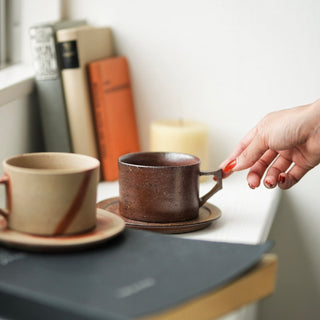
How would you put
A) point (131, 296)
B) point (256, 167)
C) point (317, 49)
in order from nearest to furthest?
point (131, 296)
point (256, 167)
point (317, 49)

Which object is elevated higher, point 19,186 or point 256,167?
point 19,186

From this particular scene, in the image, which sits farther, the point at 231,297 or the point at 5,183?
the point at 5,183

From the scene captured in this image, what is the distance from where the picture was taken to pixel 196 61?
1.33 meters

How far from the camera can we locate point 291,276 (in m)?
1.41

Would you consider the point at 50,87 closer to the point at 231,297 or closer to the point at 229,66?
the point at 229,66

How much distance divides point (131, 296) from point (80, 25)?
2.96ft

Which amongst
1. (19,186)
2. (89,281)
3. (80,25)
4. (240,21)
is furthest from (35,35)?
(89,281)

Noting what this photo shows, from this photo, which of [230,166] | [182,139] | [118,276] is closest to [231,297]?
[118,276]

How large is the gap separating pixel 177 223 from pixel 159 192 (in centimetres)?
6

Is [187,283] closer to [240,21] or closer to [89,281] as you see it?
[89,281]

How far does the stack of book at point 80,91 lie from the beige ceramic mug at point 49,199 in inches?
20.2

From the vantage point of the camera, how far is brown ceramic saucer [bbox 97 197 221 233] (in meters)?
0.84

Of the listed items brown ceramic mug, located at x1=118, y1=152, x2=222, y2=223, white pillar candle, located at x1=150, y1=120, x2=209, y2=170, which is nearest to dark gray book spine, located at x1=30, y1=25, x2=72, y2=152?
white pillar candle, located at x1=150, y1=120, x2=209, y2=170

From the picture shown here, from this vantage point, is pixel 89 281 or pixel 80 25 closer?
pixel 89 281
